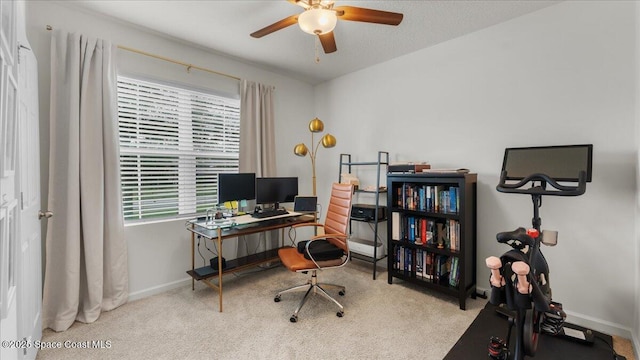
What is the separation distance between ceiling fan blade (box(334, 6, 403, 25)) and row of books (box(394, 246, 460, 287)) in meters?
2.06

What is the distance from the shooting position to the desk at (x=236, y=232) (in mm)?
2447

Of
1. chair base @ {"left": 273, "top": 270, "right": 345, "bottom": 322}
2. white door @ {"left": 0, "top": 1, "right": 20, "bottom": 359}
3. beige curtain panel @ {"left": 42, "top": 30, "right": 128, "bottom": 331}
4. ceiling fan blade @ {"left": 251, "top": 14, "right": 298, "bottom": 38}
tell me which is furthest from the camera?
chair base @ {"left": 273, "top": 270, "right": 345, "bottom": 322}

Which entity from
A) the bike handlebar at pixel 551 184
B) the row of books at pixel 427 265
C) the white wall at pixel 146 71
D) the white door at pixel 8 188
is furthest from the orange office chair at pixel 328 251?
the white door at pixel 8 188

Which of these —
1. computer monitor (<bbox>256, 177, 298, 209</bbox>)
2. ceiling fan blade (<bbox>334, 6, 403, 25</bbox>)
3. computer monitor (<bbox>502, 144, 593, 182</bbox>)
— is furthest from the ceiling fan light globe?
computer monitor (<bbox>256, 177, 298, 209</bbox>)

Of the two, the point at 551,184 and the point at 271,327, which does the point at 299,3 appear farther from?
the point at 271,327

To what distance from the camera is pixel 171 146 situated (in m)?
2.84

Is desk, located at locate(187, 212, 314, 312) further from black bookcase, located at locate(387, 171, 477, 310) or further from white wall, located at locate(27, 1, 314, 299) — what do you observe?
black bookcase, located at locate(387, 171, 477, 310)

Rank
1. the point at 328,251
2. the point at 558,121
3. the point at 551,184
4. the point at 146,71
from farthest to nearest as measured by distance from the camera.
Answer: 1. the point at 146,71
2. the point at 328,251
3. the point at 558,121
4. the point at 551,184

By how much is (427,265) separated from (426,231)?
34 centimetres

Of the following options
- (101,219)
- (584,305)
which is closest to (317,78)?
(101,219)

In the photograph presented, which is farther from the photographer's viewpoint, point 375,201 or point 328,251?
point 375,201

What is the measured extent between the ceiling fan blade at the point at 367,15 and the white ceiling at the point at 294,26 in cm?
50

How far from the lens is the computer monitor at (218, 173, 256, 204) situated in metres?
2.86

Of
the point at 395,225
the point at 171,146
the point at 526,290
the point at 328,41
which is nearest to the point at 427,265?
the point at 395,225
